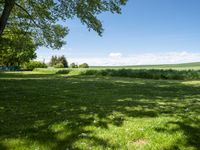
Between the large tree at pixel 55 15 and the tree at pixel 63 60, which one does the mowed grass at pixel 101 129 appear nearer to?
the large tree at pixel 55 15

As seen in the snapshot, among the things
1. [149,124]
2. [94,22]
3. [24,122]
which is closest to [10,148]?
[24,122]

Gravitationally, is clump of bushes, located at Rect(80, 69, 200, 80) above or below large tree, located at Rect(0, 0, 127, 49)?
below

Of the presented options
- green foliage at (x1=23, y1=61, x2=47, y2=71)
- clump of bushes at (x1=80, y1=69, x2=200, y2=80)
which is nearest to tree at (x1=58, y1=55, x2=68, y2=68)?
green foliage at (x1=23, y1=61, x2=47, y2=71)

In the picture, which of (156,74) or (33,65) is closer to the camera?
(156,74)

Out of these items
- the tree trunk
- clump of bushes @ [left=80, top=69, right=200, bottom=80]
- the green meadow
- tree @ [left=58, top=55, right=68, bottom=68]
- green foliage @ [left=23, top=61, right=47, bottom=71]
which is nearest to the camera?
the green meadow

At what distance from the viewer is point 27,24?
31984mm

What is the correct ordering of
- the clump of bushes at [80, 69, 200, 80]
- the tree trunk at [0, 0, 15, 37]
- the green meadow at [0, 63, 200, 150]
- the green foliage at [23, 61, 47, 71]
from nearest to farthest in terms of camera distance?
the green meadow at [0, 63, 200, 150], the tree trunk at [0, 0, 15, 37], the clump of bushes at [80, 69, 200, 80], the green foliage at [23, 61, 47, 71]

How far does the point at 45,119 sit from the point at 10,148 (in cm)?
368

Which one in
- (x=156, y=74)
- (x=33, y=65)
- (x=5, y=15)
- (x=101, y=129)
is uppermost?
(x=5, y=15)

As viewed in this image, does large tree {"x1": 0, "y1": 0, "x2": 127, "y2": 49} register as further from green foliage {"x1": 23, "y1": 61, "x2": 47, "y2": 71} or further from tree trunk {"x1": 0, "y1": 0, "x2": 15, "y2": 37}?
green foliage {"x1": 23, "y1": 61, "x2": 47, "y2": 71}

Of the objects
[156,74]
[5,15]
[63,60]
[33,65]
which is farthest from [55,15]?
[63,60]

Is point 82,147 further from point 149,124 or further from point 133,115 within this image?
point 133,115

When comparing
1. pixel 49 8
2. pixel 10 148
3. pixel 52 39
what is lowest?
pixel 10 148

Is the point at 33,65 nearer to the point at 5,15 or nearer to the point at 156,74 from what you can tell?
the point at 156,74
